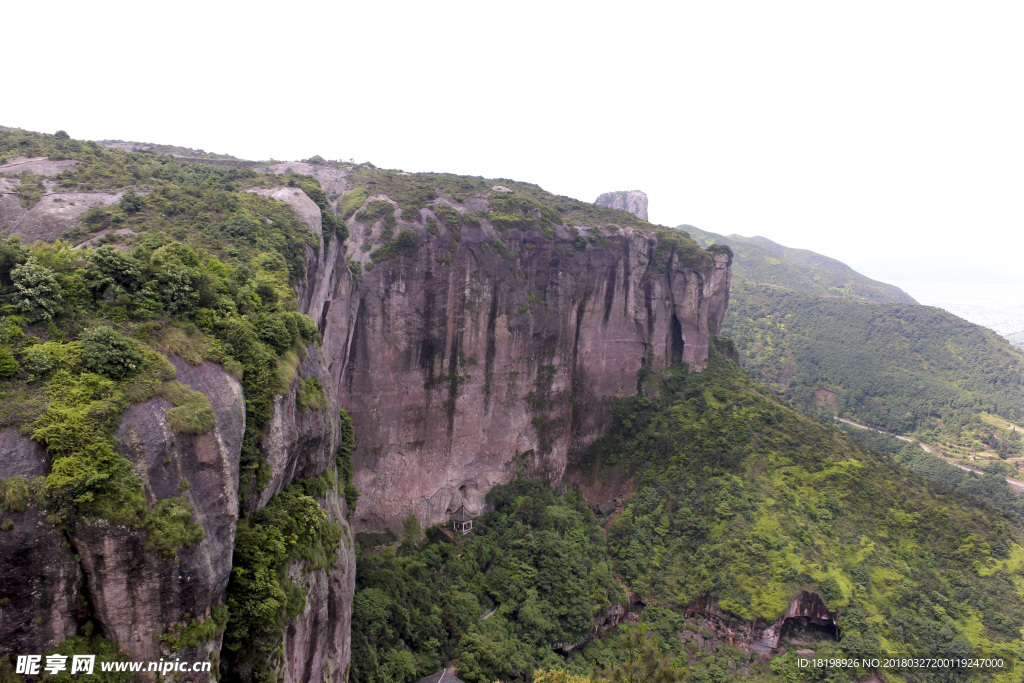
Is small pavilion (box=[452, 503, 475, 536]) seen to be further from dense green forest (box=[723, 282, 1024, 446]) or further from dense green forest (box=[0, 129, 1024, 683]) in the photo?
dense green forest (box=[723, 282, 1024, 446])

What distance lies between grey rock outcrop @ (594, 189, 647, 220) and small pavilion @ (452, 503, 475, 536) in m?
71.1

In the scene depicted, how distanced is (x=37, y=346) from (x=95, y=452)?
3327 mm

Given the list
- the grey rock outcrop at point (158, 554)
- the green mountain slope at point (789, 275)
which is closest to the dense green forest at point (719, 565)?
the grey rock outcrop at point (158, 554)

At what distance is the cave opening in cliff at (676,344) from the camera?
43531 mm

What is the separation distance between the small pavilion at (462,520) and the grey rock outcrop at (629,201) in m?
71.1

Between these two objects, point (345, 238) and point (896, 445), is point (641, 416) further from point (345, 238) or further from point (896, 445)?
point (896, 445)

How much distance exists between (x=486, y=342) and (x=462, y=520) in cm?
1188

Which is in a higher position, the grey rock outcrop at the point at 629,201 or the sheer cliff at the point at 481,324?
the grey rock outcrop at the point at 629,201

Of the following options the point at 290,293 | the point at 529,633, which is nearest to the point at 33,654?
the point at 290,293

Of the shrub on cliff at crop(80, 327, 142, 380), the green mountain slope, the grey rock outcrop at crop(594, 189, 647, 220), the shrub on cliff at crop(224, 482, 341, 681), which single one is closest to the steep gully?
the shrub on cliff at crop(224, 482, 341, 681)

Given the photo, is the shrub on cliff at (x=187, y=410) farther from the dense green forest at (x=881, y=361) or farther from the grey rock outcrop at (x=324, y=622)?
the dense green forest at (x=881, y=361)

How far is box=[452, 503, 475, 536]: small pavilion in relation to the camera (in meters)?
34.4

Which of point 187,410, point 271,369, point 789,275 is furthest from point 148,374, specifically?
point 789,275

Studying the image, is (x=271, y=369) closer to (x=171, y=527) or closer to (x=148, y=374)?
(x=148, y=374)
